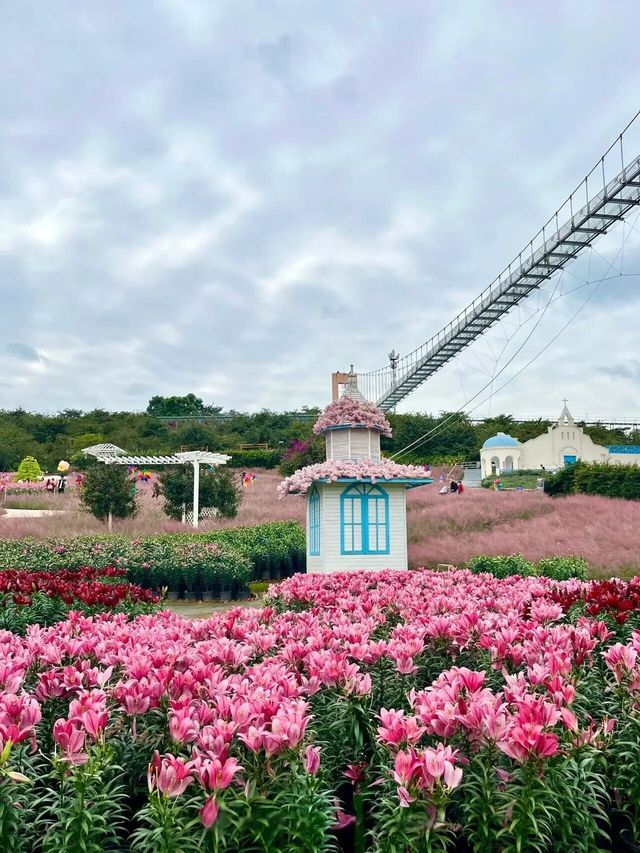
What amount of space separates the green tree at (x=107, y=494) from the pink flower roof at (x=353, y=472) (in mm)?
9301

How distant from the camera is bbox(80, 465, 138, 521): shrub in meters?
20.1

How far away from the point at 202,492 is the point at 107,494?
120 inches

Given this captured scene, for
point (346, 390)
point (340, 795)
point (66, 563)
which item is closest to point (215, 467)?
point (346, 390)

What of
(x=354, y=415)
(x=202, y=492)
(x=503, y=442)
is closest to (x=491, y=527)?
(x=354, y=415)

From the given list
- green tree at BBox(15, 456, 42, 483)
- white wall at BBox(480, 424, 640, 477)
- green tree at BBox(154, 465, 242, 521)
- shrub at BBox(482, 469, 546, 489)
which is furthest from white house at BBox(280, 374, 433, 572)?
green tree at BBox(15, 456, 42, 483)

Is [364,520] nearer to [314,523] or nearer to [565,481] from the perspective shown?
[314,523]

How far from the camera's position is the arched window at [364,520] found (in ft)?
40.1

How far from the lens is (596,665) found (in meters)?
4.08

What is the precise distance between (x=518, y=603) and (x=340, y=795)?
2750mm

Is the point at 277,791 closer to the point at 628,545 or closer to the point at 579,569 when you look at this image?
the point at 579,569

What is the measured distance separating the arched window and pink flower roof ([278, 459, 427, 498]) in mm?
363

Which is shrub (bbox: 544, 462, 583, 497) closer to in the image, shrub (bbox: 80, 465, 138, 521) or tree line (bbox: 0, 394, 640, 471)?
shrub (bbox: 80, 465, 138, 521)

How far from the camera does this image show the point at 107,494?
20.2 meters

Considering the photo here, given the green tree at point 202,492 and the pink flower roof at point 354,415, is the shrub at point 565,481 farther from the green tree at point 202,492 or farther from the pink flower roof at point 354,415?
the pink flower roof at point 354,415
